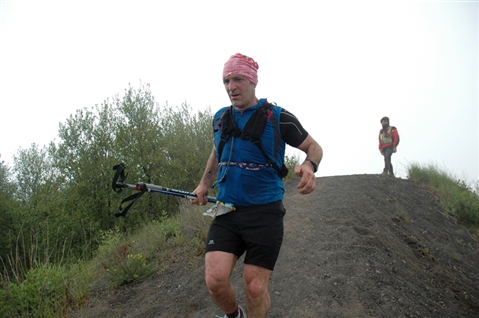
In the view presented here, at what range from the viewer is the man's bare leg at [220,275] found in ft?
8.95

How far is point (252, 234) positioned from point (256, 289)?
367mm

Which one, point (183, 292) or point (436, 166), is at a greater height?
point (436, 166)

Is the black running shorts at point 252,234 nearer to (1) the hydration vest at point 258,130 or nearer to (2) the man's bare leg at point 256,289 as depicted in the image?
(2) the man's bare leg at point 256,289

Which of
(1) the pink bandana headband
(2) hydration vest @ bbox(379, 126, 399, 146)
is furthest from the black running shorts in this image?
(2) hydration vest @ bbox(379, 126, 399, 146)

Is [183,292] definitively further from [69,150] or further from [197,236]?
[69,150]

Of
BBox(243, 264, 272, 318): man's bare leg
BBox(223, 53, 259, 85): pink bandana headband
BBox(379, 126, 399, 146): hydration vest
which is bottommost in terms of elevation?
BBox(243, 264, 272, 318): man's bare leg

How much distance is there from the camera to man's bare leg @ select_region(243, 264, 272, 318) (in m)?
2.68

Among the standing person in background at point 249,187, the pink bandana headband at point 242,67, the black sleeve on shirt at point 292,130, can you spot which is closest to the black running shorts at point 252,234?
the standing person in background at point 249,187

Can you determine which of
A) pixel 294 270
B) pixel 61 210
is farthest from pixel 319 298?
pixel 61 210

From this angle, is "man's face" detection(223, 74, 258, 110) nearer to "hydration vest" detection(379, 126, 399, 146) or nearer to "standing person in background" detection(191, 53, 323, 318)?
"standing person in background" detection(191, 53, 323, 318)

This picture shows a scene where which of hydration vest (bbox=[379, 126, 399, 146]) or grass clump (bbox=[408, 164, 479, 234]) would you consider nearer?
grass clump (bbox=[408, 164, 479, 234])

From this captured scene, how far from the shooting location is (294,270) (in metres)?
5.04

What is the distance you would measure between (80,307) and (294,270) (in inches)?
115

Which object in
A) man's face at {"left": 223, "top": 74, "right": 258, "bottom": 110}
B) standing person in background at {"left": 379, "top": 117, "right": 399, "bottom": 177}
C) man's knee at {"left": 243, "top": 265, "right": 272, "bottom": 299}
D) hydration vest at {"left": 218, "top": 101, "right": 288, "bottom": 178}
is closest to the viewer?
man's knee at {"left": 243, "top": 265, "right": 272, "bottom": 299}
